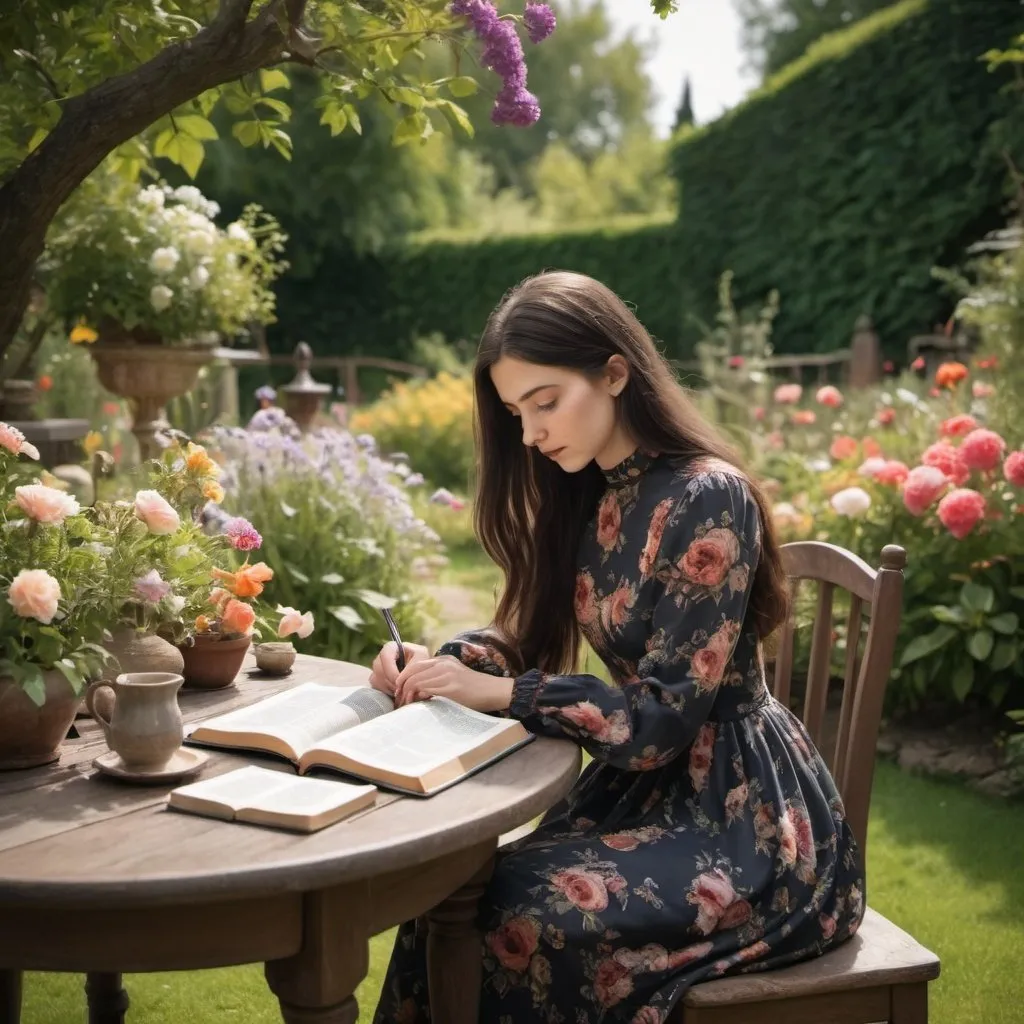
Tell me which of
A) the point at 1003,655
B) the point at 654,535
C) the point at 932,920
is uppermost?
the point at 654,535

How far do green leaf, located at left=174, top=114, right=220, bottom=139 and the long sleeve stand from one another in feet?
5.64

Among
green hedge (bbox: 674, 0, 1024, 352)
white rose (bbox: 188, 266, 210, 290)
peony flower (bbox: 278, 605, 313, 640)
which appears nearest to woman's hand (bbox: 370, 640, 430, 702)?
peony flower (bbox: 278, 605, 313, 640)

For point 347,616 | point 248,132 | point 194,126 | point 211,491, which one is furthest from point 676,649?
point 347,616

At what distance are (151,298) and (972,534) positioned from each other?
3.42 meters

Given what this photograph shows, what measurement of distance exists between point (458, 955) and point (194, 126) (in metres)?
2.22

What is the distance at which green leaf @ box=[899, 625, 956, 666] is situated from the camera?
467 cm

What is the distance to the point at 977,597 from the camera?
183 inches

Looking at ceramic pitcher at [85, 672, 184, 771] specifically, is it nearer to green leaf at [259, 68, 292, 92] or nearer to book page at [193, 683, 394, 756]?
book page at [193, 683, 394, 756]

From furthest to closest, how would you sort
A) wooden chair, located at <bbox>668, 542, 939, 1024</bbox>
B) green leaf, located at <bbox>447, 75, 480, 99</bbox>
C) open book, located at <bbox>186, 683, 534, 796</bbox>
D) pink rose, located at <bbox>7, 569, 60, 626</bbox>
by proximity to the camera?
green leaf, located at <bbox>447, 75, 480, 99</bbox>, wooden chair, located at <bbox>668, 542, 939, 1024</bbox>, open book, located at <bbox>186, 683, 534, 796</bbox>, pink rose, located at <bbox>7, 569, 60, 626</bbox>

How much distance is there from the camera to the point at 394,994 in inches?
89.4

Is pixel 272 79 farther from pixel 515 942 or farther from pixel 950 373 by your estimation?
pixel 950 373

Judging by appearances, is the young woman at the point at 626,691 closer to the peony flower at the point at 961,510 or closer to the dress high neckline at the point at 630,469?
the dress high neckline at the point at 630,469

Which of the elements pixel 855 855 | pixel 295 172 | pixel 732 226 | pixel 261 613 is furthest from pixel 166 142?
pixel 295 172

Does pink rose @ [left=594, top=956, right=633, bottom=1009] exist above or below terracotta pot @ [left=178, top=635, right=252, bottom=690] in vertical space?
below
